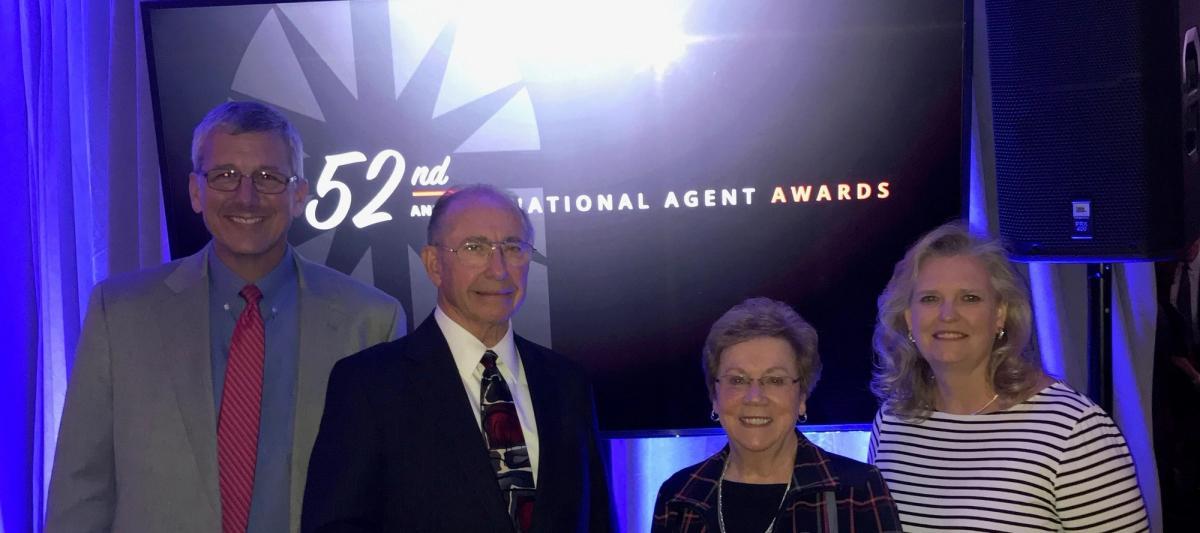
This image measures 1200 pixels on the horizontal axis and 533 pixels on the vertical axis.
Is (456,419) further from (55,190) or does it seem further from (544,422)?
(55,190)

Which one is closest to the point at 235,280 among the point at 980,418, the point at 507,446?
the point at 507,446

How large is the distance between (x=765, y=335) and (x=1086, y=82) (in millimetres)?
Result: 1148

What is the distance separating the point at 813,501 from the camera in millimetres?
2230

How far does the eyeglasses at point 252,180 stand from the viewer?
2.50 metres

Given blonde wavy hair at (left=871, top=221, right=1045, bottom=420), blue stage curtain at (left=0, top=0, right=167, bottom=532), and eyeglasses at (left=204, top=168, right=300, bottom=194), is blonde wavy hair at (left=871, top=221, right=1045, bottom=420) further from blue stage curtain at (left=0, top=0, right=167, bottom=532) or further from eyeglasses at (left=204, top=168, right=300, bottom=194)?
blue stage curtain at (left=0, top=0, right=167, bottom=532)

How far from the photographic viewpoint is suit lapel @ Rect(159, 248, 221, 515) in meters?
2.49

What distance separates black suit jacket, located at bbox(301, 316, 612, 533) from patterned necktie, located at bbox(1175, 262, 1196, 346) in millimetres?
2313

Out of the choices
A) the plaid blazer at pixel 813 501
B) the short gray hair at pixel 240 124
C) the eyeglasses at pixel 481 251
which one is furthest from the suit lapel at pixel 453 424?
the short gray hair at pixel 240 124

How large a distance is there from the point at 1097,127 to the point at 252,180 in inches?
80.8

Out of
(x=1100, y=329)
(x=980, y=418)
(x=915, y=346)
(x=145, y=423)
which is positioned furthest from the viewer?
(x=1100, y=329)

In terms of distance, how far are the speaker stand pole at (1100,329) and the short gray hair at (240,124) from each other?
214 cm

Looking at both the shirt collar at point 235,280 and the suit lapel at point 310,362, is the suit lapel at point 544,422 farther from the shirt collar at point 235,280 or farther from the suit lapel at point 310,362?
the shirt collar at point 235,280

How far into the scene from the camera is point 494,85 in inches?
136

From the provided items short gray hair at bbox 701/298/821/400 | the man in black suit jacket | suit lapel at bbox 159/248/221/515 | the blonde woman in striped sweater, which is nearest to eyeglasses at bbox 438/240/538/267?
the man in black suit jacket
